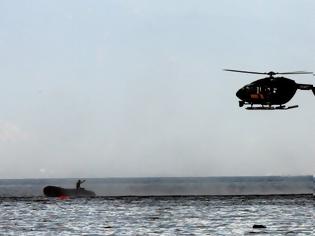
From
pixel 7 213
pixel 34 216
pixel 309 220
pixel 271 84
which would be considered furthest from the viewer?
pixel 7 213

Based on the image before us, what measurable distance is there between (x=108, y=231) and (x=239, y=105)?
17.8 m

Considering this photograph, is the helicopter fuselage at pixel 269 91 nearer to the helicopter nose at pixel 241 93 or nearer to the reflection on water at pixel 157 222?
the helicopter nose at pixel 241 93

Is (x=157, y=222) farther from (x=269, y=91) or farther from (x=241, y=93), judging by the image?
(x=269, y=91)

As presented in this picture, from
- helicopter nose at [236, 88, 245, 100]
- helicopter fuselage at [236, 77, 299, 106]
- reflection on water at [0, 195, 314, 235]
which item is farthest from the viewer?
helicopter nose at [236, 88, 245, 100]

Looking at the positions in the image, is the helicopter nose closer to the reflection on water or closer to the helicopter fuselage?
the helicopter fuselage

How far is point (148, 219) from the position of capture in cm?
10500

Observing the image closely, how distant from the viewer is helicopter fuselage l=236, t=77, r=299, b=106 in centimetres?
9119

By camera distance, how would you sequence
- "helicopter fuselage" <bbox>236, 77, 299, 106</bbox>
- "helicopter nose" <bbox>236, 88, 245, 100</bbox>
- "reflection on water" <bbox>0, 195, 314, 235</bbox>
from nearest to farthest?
"reflection on water" <bbox>0, 195, 314, 235</bbox> < "helicopter fuselage" <bbox>236, 77, 299, 106</bbox> < "helicopter nose" <bbox>236, 88, 245, 100</bbox>

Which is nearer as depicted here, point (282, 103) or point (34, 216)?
point (282, 103)

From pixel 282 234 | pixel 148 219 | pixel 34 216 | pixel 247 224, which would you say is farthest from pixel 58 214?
pixel 282 234

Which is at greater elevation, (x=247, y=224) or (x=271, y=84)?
(x=271, y=84)

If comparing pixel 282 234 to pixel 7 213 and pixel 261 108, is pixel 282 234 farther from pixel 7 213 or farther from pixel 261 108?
pixel 7 213

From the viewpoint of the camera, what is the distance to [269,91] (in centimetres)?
9144

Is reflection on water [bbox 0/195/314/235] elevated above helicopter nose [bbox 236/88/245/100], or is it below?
below
